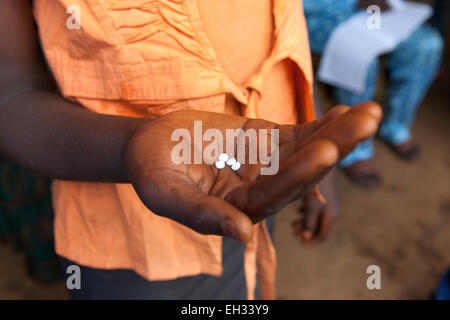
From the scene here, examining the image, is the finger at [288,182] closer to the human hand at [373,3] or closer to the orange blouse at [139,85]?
the orange blouse at [139,85]

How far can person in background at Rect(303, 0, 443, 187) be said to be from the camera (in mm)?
1771

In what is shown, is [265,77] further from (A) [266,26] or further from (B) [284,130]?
(B) [284,130]

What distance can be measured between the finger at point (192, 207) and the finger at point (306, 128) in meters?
0.12

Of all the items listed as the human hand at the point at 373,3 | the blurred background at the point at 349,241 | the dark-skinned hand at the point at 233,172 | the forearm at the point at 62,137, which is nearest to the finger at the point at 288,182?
the dark-skinned hand at the point at 233,172

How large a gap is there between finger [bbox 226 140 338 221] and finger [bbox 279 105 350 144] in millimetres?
69

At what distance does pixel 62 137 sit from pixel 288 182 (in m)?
0.35

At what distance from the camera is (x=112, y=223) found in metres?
0.64

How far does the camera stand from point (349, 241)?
1707 mm

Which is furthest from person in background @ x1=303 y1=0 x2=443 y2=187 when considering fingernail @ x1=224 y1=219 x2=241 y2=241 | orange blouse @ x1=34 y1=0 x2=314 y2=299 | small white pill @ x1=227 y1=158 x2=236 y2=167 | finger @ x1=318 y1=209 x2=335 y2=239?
fingernail @ x1=224 y1=219 x2=241 y2=241

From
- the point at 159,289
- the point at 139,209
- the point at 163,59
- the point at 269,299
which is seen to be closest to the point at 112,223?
the point at 139,209

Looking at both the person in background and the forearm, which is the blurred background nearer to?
the person in background

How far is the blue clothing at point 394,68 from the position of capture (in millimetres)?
1763

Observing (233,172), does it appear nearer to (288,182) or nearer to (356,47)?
(288,182)

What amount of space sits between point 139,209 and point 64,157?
14 centimetres
